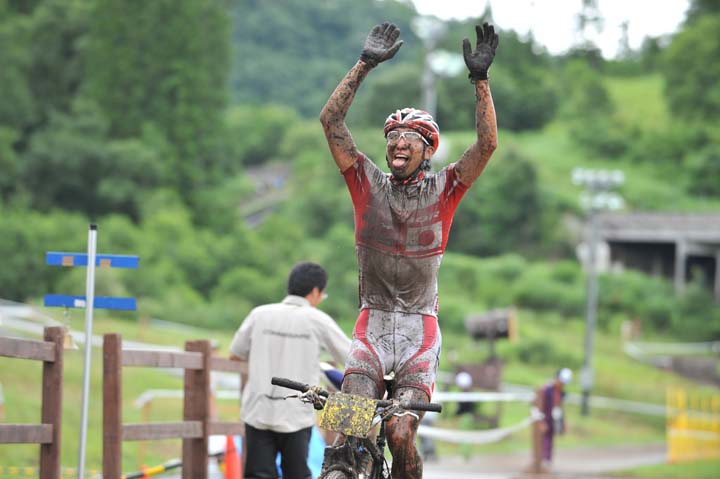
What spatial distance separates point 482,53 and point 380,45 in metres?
0.57

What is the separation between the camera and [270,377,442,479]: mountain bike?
615cm

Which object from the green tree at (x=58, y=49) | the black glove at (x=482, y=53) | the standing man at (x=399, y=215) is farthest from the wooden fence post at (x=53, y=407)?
the green tree at (x=58, y=49)

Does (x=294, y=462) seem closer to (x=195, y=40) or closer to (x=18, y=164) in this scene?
(x=18, y=164)

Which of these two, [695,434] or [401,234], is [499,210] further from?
[401,234]

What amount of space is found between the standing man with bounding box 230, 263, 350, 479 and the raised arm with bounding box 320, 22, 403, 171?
1.85m

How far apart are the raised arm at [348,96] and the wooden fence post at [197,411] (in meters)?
3.28

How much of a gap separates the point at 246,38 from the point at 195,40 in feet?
192

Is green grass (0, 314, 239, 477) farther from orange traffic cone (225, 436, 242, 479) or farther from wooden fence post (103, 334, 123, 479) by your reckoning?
wooden fence post (103, 334, 123, 479)

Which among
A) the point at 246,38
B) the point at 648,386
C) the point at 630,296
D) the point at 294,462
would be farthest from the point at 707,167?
the point at 294,462

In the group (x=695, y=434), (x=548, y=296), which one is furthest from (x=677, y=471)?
(x=548, y=296)

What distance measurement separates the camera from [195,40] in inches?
2098

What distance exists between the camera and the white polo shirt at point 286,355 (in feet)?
A: 27.4

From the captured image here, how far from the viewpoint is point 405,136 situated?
6.76 m

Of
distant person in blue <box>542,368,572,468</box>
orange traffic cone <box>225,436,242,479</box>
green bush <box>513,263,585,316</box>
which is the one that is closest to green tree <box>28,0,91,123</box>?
green bush <box>513,263,585,316</box>
